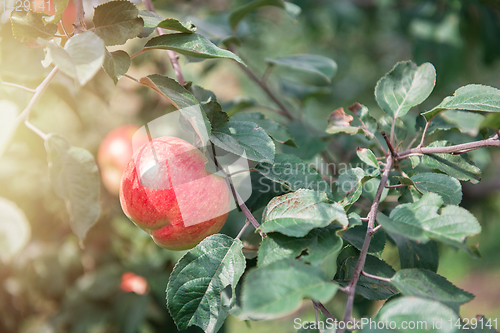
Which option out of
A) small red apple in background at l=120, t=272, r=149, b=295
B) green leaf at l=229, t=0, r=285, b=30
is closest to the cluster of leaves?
green leaf at l=229, t=0, r=285, b=30

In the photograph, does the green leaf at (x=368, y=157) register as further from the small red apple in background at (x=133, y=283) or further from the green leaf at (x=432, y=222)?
the small red apple in background at (x=133, y=283)

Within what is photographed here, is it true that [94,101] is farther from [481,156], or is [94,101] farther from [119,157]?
[481,156]

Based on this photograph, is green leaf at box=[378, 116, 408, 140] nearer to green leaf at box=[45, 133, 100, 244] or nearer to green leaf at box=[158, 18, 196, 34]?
green leaf at box=[158, 18, 196, 34]

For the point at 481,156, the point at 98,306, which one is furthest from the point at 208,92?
the point at 98,306

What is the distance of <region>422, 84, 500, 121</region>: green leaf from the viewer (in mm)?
511

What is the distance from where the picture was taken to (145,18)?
515mm

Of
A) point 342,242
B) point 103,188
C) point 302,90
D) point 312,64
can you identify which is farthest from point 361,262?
point 103,188

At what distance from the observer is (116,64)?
50 cm

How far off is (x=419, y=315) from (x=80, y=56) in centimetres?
48

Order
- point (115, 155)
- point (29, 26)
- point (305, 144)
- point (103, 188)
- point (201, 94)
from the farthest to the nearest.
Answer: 1. point (103, 188)
2. point (115, 155)
3. point (305, 144)
4. point (201, 94)
5. point (29, 26)

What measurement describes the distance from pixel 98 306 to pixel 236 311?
0.91 meters

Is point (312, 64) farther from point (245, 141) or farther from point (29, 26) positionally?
point (29, 26)

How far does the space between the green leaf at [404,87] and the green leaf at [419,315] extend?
35 centimetres

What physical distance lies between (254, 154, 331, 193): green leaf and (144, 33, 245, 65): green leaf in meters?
0.17
